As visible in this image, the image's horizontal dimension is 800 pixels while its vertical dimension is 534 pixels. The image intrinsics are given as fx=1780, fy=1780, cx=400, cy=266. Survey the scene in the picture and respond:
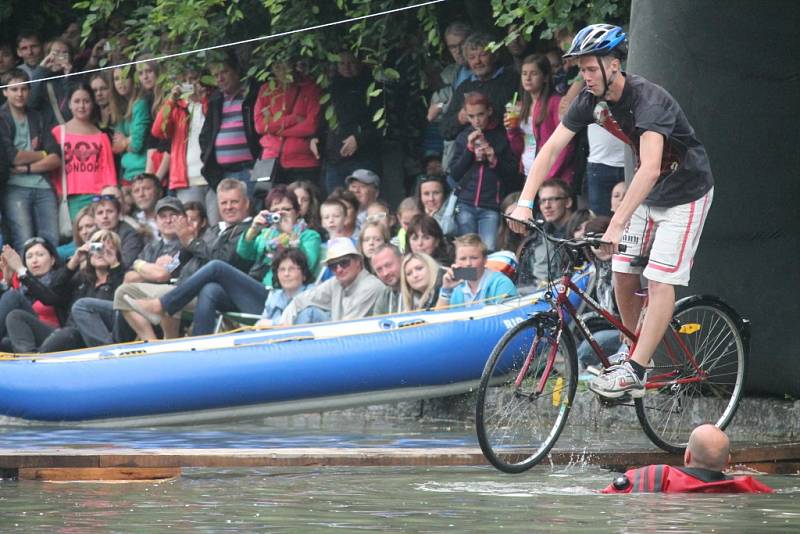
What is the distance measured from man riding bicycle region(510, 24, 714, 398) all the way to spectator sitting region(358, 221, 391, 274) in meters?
5.13

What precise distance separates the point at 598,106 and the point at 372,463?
6.83 ft

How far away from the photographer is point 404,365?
12055mm

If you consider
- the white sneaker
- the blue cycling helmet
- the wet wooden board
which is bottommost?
the wet wooden board

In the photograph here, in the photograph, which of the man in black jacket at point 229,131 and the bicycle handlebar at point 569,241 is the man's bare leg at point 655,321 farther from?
the man in black jacket at point 229,131

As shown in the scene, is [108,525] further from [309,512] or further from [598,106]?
[598,106]

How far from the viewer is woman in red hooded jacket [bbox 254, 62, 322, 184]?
628 inches

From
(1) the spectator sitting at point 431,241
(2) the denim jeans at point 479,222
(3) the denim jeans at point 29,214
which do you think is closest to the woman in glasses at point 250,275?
(1) the spectator sitting at point 431,241

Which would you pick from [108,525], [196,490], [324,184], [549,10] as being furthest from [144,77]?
[108,525]

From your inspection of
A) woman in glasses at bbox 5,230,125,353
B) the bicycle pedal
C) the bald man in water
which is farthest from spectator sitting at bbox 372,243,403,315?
the bald man in water

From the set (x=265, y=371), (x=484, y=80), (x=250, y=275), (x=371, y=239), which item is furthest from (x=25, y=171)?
(x=265, y=371)

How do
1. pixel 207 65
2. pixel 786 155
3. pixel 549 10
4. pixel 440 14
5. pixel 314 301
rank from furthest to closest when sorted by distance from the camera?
pixel 207 65
pixel 440 14
pixel 314 301
pixel 549 10
pixel 786 155

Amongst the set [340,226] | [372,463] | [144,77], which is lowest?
[372,463]

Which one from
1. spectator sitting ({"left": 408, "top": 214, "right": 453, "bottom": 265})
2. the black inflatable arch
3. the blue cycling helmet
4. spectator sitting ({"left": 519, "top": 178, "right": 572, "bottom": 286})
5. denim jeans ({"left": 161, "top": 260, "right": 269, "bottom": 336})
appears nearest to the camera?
the blue cycling helmet

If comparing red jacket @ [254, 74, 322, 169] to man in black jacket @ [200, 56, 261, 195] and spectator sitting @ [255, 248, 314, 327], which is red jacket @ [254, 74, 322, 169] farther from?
spectator sitting @ [255, 248, 314, 327]
